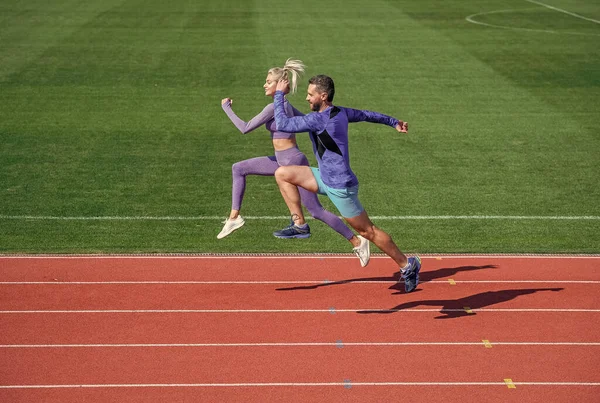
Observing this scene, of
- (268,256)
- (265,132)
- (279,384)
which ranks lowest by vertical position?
(265,132)

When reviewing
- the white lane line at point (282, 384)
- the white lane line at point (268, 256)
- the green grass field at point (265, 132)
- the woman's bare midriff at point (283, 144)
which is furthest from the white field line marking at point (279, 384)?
the green grass field at point (265, 132)

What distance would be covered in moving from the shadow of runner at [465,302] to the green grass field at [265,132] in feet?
4.97

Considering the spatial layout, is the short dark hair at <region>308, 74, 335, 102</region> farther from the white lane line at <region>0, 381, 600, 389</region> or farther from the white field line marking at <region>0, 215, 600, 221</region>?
the white field line marking at <region>0, 215, 600, 221</region>

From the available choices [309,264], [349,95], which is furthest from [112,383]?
[349,95]

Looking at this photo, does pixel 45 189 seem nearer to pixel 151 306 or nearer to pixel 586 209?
pixel 151 306

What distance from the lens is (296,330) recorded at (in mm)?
9844

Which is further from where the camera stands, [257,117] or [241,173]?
[241,173]

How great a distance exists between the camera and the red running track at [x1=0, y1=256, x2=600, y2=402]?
28.3ft

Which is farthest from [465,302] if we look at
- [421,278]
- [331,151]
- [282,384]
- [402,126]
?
[282,384]

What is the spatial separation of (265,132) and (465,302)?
8607 millimetres

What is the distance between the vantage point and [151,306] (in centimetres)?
1047

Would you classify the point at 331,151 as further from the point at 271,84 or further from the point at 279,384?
the point at 279,384

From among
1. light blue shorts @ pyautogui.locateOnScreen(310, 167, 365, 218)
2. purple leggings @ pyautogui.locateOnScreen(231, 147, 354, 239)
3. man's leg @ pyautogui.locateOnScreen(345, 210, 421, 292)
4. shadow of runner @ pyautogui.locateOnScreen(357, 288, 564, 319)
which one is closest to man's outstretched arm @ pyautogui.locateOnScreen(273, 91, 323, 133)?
light blue shorts @ pyautogui.locateOnScreen(310, 167, 365, 218)

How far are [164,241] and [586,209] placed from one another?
20.1ft
